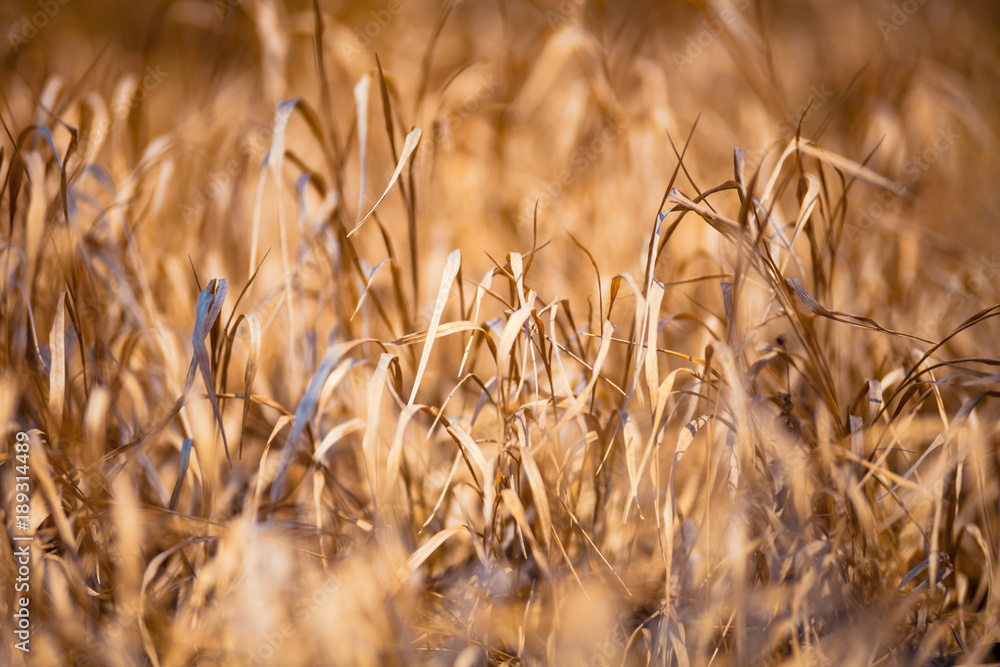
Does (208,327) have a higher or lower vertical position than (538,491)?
higher

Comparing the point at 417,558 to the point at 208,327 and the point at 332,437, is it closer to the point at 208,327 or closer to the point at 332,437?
the point at 332,437

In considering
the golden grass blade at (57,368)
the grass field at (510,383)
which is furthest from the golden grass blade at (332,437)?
the golden grass blade at (57,368)

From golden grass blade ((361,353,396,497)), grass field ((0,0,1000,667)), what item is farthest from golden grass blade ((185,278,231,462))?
golden grass blade ((361,353,396,497))

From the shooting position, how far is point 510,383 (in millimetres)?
530

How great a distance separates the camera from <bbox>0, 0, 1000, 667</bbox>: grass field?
1.49 feet

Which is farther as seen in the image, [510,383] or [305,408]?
[510,383]

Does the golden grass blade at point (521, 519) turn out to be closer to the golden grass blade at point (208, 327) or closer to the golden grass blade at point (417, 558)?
the golden grass blade at point (417, 558)

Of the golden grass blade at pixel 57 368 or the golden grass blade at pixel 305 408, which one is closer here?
the golden grass blade at pixel 305 408

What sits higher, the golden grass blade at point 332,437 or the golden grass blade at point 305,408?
the golden grass blade at point 305,408

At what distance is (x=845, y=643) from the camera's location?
0.43 meters

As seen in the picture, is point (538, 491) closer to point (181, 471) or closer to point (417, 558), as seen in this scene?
point (417, 558)

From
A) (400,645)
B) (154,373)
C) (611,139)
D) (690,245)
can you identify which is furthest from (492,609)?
(611,139)

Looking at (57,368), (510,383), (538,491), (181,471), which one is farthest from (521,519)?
(57,368)

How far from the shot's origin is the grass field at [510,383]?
1.49 feet
